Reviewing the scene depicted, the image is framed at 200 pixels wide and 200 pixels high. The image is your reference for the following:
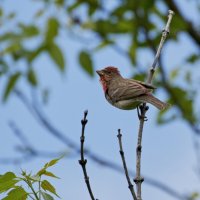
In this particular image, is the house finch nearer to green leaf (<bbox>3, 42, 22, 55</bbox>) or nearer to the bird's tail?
the bird's tail

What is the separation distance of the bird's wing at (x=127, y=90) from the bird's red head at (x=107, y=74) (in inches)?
10.8

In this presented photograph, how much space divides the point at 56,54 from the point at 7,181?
470cm

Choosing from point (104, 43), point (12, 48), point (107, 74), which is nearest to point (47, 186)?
point (107, 74)

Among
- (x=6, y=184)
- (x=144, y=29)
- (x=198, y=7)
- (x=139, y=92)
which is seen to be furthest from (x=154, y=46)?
(x=6, y=184)

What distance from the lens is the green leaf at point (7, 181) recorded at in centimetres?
365

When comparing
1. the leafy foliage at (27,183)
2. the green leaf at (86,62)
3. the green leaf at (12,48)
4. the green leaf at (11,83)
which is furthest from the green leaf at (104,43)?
the leafy foliage at (27,183)

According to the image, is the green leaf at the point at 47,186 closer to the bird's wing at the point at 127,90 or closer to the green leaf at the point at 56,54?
the bird's wing at the point at 127,90

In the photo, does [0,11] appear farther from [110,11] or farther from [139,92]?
[139,92]

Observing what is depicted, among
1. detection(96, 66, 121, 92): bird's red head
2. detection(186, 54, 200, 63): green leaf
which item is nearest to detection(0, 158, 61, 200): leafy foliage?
detection(96, 66, 121, 92): bird's red head

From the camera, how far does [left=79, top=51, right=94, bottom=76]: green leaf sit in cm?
856

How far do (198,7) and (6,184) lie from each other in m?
6.61

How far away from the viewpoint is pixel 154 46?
9211 mm

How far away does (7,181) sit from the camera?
3.68m

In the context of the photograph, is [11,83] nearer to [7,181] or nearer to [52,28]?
[52,28]
